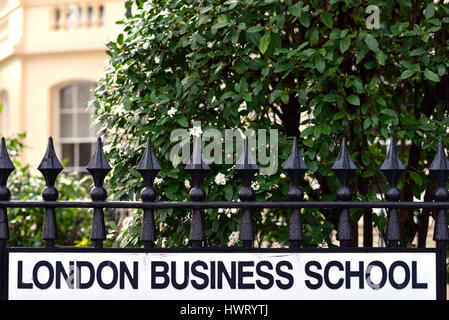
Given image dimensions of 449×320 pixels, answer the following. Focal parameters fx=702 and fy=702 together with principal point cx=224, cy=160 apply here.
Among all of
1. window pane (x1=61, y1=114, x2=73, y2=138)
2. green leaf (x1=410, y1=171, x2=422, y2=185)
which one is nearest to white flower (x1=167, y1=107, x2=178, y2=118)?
green leaf (x1=410, y1=171, x2=422, y2=185)

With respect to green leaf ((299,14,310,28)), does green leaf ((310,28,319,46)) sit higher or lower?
lower

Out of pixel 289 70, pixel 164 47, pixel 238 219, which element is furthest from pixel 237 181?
pixel 164 47

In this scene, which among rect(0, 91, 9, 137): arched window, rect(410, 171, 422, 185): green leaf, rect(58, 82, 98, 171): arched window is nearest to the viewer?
rect(410, 171, 422, 185): green leaf

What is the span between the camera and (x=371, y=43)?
10.3 feet

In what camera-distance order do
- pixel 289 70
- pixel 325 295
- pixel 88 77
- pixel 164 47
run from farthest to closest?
pixel 88 77
pixel 164 47
pixel 289 70
pixel 325 295

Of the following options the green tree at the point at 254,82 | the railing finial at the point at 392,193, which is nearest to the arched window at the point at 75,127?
the green tree at the point at 254,82

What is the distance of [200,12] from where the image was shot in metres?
3.30

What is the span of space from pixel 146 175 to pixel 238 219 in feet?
2.44

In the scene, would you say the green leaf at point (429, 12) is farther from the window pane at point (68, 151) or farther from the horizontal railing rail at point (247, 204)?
the window pane at point (68, 151)

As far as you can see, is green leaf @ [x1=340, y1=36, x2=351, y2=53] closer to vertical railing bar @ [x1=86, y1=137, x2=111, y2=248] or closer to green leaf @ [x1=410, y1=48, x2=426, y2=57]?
green leaf @ [x1=410, y1=48, x2=426, y2=57]

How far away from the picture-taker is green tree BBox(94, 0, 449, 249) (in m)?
3.23

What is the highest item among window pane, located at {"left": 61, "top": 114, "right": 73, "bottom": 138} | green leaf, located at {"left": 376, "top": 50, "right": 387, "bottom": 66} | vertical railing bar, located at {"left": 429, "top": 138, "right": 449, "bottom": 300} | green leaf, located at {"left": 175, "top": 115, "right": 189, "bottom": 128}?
window pane, located at {"left": 61, "top": 114, "right": 73, "bottom": 138}
